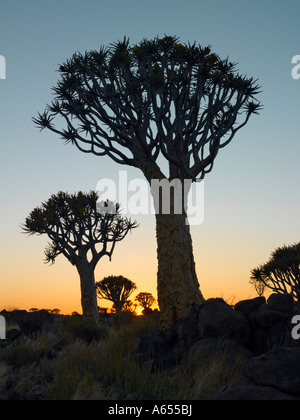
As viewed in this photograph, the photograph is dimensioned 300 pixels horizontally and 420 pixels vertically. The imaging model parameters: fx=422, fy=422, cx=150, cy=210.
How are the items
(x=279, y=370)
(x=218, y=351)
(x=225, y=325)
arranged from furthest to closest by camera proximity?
(x=225, y=325) → (x=218, y=351) → (x=279, y=370)

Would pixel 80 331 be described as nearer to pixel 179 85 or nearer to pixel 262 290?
pixel 179 85

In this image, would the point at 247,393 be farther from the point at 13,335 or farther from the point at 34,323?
the point at 34,323

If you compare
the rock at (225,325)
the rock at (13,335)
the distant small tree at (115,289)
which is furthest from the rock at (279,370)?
the distant small tree at (115,289)

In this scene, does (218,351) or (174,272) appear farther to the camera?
(174,272)

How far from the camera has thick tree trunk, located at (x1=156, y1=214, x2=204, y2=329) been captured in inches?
428

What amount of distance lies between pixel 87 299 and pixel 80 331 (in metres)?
5.13

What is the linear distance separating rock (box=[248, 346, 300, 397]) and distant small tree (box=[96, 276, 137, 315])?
2313 cm

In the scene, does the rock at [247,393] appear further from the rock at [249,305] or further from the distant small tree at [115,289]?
the distant small tree at [115,289]

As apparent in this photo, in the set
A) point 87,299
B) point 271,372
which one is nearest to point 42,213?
point 87,299

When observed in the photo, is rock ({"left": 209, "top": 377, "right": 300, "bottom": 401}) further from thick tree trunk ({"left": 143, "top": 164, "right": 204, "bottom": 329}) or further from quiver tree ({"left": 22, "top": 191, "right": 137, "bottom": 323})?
quiver tree ({"left": 22, "top": 191, "right": 137, "bottom": 323})

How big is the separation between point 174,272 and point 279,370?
4915 millimetres

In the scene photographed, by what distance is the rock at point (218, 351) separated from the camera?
27.4ft

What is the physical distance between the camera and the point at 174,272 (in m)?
10.9

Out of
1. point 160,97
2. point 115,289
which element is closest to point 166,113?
point 160,97
